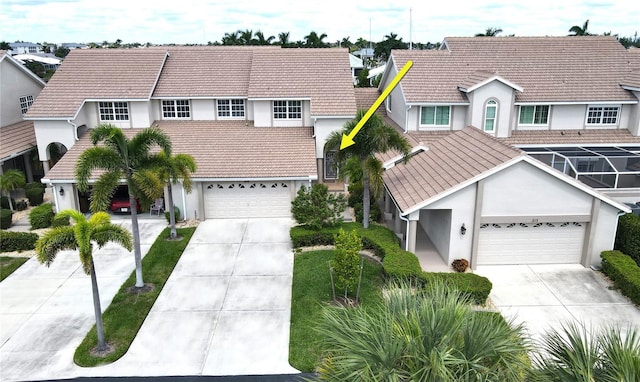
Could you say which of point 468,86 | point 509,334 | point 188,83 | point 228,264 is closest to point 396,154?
point 468,86

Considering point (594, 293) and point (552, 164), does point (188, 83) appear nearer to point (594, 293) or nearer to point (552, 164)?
point (552, 164)

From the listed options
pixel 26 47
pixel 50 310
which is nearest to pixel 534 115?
pixel 50 310

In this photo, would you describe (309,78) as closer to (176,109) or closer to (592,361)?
(176,109)

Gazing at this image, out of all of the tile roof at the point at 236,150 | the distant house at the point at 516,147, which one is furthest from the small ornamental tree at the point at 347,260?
the tile roof at the point at 236,150

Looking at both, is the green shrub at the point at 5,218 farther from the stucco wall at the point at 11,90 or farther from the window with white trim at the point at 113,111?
the stucco wall at the point at 11,90

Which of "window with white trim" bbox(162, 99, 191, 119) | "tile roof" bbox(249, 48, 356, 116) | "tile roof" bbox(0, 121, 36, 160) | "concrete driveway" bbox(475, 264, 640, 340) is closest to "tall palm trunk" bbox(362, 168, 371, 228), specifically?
"concrete driveway" bbox(475, 264, 640, 340)
